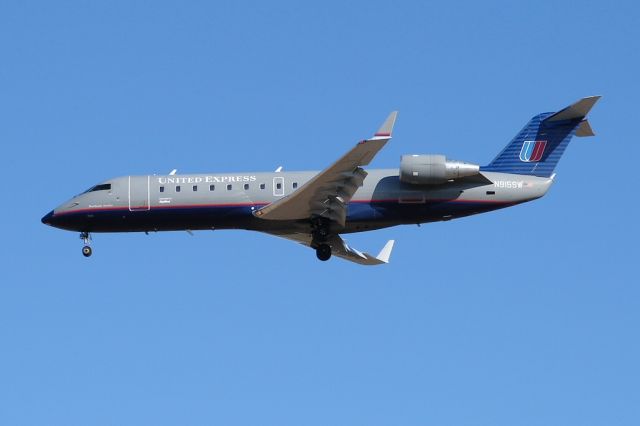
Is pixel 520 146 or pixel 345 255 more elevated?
pixel 520 146

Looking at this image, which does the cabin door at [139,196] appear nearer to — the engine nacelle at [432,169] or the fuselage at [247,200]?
the fuselage at [247,200]

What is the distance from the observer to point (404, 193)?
137ft

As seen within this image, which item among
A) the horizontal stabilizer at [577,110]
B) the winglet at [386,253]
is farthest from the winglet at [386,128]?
the winglet at [386,253]

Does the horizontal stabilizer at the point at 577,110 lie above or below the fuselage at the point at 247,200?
above

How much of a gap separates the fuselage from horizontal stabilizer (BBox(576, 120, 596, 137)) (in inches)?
73.6

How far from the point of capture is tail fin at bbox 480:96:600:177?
42.4 meters

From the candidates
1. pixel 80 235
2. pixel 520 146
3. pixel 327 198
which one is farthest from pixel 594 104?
pixel 80 235

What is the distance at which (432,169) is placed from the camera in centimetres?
4100

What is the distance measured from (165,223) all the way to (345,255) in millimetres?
6844

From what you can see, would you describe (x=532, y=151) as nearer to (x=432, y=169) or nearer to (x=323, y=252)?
(x=432, y=169)

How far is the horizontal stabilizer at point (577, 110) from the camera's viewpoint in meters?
41.8

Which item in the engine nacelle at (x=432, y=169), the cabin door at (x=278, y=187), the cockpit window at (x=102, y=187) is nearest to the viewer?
the engine nacelle at (x=432, y=169)

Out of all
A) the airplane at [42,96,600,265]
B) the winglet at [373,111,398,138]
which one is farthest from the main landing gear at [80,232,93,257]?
the winglet at [373,111,398,138]

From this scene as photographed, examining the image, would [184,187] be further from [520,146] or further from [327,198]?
[520,146]
